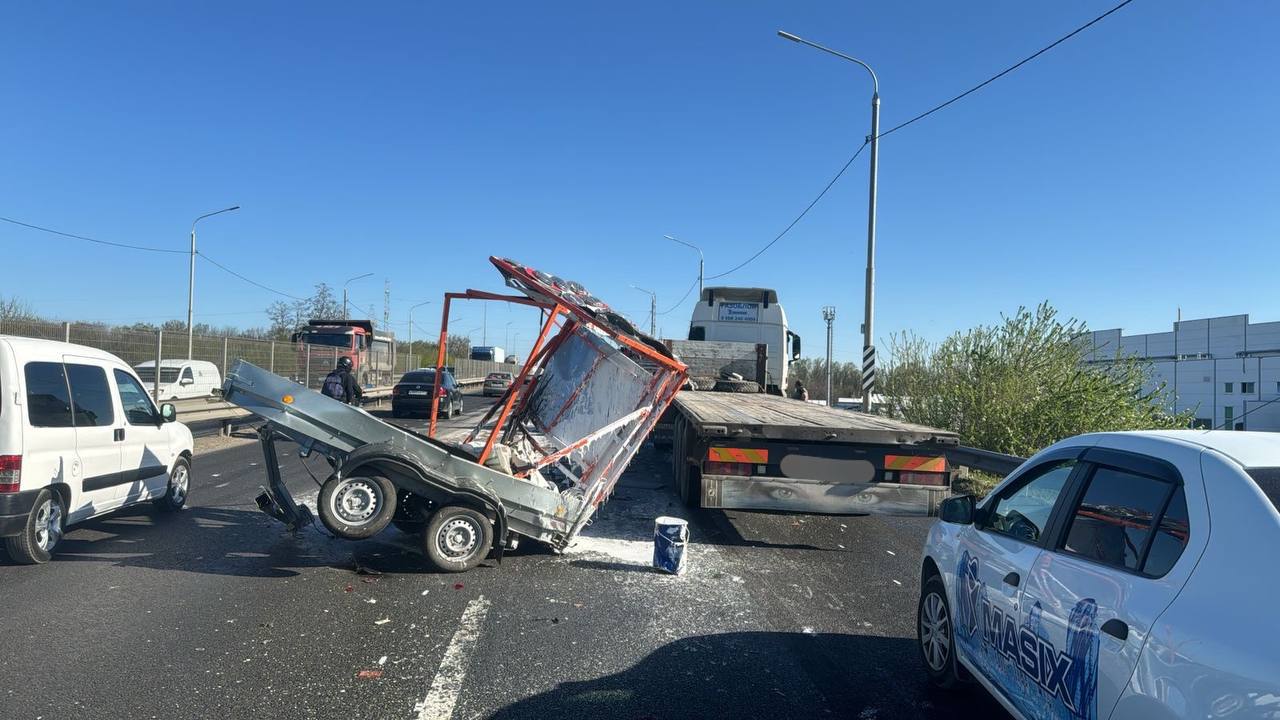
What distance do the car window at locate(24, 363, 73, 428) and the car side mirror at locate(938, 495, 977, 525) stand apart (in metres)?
6.45

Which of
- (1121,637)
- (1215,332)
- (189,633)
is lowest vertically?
(189,633)

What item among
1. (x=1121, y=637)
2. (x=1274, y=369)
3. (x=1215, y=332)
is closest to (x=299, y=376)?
(x=1121, y=637)

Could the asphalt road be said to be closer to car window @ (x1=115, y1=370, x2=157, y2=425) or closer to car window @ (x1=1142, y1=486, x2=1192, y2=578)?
car window @ (x1=115, y1=370, x2=157, y2=425)

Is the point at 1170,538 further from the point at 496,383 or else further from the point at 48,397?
the point at 496,383

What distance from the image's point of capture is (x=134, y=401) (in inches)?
303

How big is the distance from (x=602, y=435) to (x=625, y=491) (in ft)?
13.5

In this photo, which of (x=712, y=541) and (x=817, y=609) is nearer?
(x=817, y=609)

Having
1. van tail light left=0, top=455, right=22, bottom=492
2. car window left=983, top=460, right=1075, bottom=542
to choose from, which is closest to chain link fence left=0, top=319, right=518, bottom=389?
van tail light left=0, top=455, right=22, bottom=492

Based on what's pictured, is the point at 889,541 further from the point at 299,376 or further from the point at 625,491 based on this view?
the point at 299,376

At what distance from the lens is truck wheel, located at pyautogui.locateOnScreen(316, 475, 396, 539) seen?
607 centimetres

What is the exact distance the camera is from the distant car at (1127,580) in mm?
2225

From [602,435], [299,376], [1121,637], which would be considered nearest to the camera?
[1121,637]

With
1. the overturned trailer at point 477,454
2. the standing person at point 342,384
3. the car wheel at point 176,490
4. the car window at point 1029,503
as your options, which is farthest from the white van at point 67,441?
the car window at point 1029,503

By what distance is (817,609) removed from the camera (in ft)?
18.9
